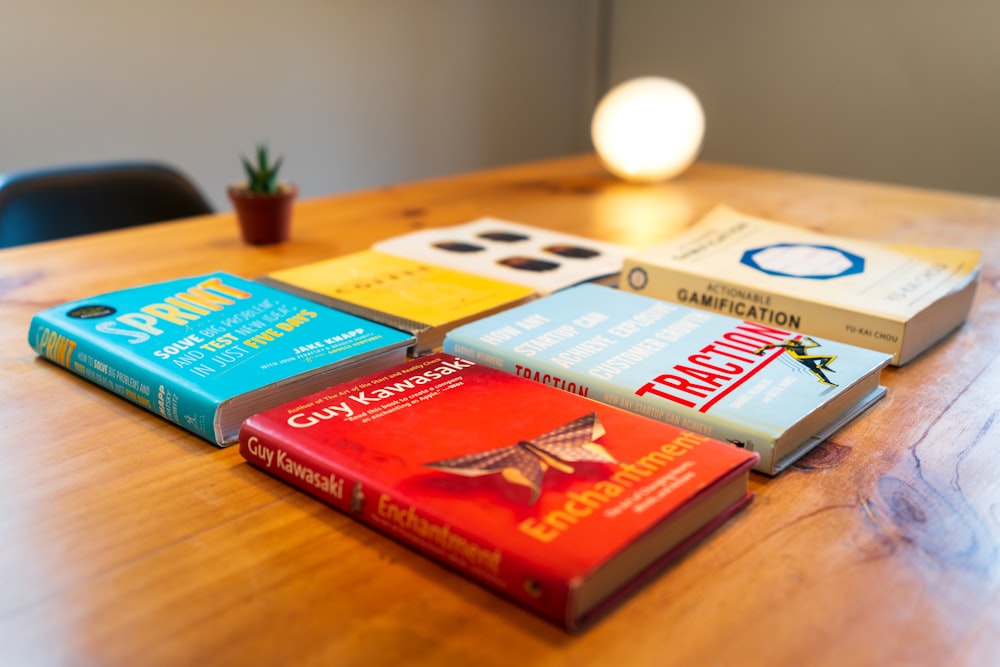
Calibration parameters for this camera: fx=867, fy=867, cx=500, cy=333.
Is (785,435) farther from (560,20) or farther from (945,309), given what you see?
(560,20)

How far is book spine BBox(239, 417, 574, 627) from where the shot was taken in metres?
0.43

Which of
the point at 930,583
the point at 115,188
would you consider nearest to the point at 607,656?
the point at 930,583

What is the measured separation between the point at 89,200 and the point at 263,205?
1.65ft

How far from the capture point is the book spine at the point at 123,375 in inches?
24.0

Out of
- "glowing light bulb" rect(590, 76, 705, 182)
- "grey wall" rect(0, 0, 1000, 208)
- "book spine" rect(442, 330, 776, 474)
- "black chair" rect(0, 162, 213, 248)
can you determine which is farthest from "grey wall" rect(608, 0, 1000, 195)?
"book spine" rect(442, 330, 776, 474)

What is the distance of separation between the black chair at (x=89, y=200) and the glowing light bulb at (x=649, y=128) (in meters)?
0.73

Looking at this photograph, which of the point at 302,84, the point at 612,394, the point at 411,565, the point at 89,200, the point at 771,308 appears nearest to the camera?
the point at 411,565

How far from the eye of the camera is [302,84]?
2510 mm

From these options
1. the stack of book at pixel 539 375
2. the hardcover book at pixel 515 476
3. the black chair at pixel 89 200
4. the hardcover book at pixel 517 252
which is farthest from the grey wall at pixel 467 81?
the hardcover book at pixel 515 476

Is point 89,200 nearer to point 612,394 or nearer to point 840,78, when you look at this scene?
point 612,394

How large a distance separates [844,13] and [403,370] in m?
2.52

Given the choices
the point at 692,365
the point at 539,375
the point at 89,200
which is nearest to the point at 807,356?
the point at 692,365

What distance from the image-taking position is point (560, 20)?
3236 mm

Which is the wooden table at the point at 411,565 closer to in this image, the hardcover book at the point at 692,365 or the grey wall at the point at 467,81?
the hardcover book at the point at 692,365
